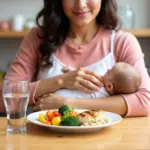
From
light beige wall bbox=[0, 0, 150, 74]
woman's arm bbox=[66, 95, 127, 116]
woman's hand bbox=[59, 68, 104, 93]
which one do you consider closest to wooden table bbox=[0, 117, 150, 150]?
woman's arm bbox=[66, 95, 127, 116]

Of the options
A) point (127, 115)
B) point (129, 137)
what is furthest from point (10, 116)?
point (127, 115)

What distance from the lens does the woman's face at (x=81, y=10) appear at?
5.49 feet

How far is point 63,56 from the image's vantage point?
175 cm

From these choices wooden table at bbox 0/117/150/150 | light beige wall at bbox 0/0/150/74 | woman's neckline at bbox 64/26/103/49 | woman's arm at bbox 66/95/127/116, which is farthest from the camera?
light beige wall at bbox 0/0/150/74

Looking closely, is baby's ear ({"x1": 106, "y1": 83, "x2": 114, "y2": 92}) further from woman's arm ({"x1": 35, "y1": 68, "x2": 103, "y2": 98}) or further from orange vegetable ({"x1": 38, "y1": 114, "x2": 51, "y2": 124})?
orange vegetable ({"x1": 38, "y1": 114, "x2": 51, "y2": 124})

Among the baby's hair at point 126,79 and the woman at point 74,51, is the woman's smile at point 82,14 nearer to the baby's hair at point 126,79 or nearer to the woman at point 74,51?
the woman at point 74,51

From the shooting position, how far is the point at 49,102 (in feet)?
4.76

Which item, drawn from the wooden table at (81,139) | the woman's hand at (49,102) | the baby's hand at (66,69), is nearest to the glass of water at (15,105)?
the wooden table at (81,139)

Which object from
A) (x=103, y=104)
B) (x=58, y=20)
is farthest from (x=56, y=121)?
(x=58, y=20)

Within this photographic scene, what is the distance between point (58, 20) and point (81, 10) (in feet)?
0.65

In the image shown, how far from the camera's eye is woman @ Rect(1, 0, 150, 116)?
1.50 m

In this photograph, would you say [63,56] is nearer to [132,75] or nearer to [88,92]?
[88,92]

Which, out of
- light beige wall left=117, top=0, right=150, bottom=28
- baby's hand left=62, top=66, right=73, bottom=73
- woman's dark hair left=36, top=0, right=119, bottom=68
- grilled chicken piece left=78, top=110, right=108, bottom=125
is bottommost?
light beige wall left=117, top=0, right=150, bottom=28

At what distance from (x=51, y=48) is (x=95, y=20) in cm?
28
